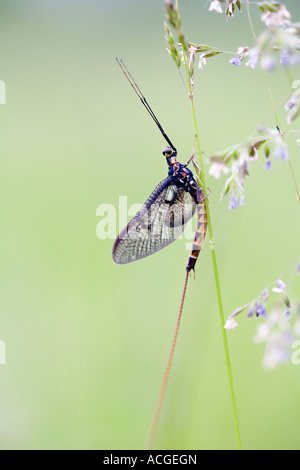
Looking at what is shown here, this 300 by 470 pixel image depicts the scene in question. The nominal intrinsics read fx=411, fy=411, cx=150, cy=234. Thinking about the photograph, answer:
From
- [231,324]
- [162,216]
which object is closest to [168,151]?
[162,216]

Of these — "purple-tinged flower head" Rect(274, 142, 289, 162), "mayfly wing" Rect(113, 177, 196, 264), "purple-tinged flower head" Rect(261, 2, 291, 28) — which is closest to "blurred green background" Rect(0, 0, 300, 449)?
"mayfly wing" Rect(113, 177, 196, 264)

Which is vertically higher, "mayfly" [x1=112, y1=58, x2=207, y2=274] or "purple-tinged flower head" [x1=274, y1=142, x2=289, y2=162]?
"mayfly" [x1=112, y1=58, x2=207, y2=274]

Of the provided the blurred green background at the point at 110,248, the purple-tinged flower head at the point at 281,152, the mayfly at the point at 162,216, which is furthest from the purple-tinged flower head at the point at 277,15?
the mayfly at the point at 162,216

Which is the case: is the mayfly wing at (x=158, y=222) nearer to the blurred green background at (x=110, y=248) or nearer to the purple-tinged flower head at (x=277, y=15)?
the blurred green background at (x=110, y=248)

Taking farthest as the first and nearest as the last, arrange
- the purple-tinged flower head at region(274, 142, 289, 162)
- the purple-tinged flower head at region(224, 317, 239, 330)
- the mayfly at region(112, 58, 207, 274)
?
the mayfly at region(112, 58, 207, 274) < the purple-tinged flower head at region(224, 317, 239, 330) < the purple-tinged flower head at region(274, 142, 289, 162)

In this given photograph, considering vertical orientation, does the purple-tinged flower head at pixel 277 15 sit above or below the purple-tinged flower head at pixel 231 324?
above

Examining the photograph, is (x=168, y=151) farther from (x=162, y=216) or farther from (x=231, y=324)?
(x=231, y=324)

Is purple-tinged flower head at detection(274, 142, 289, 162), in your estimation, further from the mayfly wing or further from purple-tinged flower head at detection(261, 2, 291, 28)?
the mayfly wing
